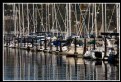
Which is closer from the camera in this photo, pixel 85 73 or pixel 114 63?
pixel 85 73

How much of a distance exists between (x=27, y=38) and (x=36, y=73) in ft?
115

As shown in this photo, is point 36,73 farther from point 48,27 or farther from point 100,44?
point 48,27

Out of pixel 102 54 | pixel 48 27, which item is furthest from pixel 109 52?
pixel 48 27

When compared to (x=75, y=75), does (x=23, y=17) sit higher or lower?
higher

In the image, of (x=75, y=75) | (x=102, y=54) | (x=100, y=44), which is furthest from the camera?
(x=100, y=44)

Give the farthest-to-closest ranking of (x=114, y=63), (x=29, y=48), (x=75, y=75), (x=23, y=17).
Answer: (x=23, y=17), (x=29, y=48), (x=114, y=63), (x=75, y=75)

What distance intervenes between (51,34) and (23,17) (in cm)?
1319

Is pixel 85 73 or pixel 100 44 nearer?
pixel 85 73

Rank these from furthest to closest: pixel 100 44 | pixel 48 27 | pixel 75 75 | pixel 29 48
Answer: pixel 48 27, pixel 29 48, pixel 100 44, pixel 75 75

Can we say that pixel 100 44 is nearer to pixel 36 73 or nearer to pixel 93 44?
pixel 93 44

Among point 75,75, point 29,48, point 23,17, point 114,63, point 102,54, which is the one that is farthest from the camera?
point 23,17

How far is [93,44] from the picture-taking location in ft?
132

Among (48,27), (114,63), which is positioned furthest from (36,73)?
(48,27)

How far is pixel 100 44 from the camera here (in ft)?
132
